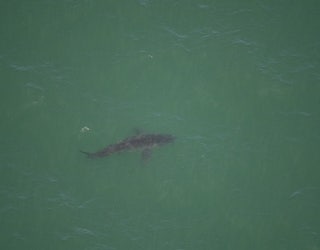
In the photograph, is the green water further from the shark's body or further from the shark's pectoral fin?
the shark's body

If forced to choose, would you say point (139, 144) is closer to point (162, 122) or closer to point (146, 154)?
point (146, 154)

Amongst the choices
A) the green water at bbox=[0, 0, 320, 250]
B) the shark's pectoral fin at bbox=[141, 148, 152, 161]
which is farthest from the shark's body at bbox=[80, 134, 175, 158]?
the green water at bbox=[0, 0, 320, 250]

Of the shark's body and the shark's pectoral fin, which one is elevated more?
the shark's body

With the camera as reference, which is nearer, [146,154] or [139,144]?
[139,144]

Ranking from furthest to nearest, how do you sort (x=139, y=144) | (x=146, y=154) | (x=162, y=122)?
(x=162, y=122) → (x=146, y=154) → (x=139, y=144)

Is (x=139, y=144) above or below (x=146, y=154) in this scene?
above

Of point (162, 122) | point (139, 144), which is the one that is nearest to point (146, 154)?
point (139, 144)

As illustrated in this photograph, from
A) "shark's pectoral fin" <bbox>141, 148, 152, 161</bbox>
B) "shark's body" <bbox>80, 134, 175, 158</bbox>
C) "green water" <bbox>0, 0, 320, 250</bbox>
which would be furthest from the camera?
"shark's pectoral fin" <bbox>141, 148, 152, 161</bbox>
